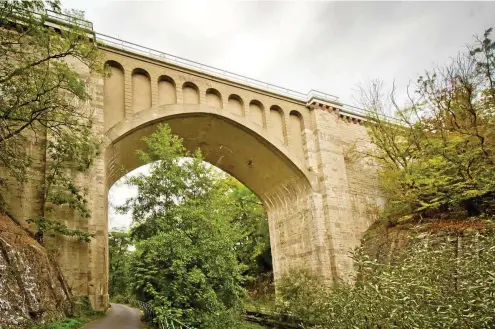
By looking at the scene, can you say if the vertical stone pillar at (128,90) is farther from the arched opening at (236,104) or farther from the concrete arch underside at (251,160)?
the arched opening at (236,104)

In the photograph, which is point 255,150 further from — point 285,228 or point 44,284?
point 44,284

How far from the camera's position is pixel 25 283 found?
27.2 feet

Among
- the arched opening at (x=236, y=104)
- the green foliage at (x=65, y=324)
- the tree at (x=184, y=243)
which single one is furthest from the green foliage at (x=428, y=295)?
the arched opening at (x=236, y=104)

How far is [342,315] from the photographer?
5984 mm

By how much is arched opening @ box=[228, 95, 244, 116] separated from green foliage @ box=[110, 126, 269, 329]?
637cm

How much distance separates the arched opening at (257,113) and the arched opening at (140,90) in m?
5.19

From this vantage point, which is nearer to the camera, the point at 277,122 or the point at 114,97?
Result: the point at 114,97

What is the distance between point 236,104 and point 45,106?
9.88 meters

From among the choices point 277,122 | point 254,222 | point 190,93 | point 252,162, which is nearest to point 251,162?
point 252,162

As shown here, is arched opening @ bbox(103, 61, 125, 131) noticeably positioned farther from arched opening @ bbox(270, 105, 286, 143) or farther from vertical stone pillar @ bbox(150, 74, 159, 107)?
arched opening @ bbox(270, 105, 286, 143)

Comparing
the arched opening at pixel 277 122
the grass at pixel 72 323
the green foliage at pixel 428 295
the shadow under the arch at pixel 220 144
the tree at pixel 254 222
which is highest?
the arched opening at pixel 277 122

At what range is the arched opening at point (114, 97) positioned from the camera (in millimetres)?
14617

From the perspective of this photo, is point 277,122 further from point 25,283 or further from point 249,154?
point 25,283

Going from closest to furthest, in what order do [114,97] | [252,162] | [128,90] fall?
1. [114,97]
2. [128,90]
3. [252,162]
